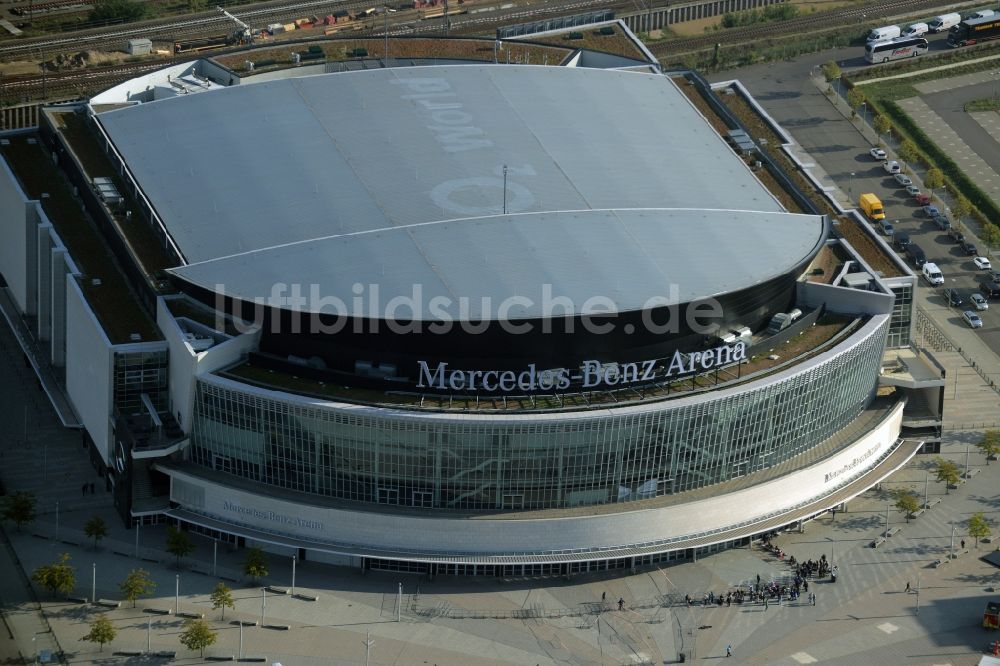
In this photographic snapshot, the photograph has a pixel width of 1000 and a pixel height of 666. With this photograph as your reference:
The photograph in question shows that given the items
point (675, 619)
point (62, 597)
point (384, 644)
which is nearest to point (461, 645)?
point (384, 644)

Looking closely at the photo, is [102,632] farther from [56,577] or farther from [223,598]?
[223,598]

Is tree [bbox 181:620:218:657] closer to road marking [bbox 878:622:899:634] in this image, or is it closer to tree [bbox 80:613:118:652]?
tree [bbox 80:613:118:652]

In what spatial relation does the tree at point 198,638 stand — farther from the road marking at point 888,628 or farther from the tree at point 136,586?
the road marking at point 888,628

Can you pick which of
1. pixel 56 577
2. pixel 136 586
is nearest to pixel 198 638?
pixel 136 586

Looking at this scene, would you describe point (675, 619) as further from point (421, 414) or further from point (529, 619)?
point (421, 414)

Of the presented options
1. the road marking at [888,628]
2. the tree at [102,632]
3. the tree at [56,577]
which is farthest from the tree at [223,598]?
the road marking at [888,628]

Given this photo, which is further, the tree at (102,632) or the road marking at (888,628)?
the road marking at (888,628)

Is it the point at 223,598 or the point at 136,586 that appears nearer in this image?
the point at 223,598

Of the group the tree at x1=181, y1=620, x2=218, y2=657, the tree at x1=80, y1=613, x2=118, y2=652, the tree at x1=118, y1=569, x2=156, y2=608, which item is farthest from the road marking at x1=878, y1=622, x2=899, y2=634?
the tree at x1=80, y1=613, x2=118, y2=652
